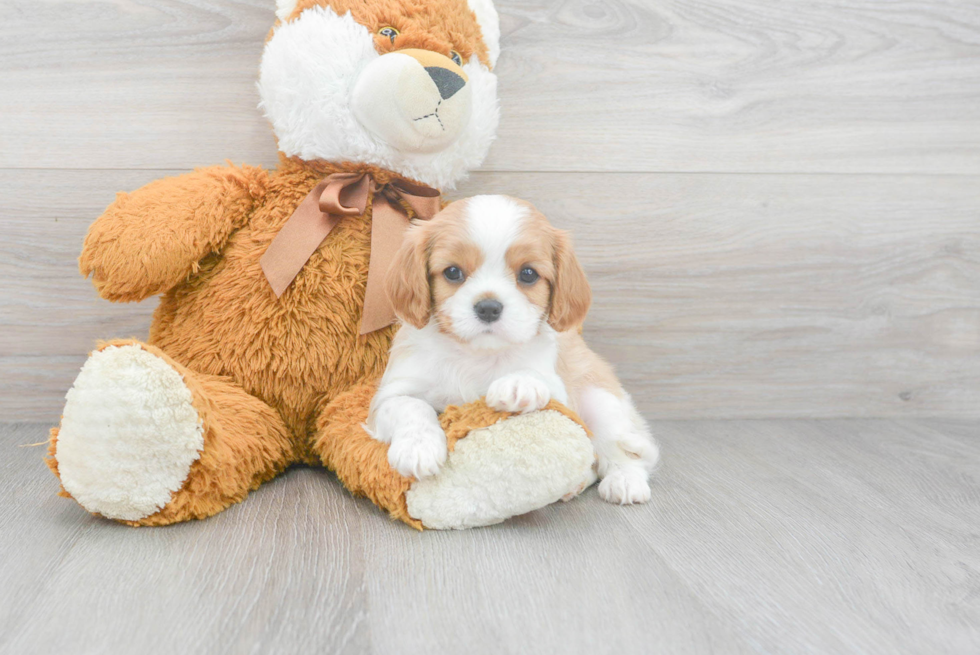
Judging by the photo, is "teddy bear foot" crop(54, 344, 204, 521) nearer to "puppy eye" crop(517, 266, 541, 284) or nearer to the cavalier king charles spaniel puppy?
the cavalier king charles spaniel puppy

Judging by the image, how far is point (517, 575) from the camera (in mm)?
977

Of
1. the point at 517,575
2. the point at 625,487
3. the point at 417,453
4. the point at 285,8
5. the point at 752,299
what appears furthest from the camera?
the point at 752,299

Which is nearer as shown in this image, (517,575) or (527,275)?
(517,575)

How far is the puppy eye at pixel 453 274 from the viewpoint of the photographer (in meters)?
1.18

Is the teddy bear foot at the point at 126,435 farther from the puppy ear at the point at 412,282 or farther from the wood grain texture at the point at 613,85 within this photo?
the wood grain texture at the point at 613,85

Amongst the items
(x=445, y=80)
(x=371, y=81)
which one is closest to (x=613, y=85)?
(x=445, y=80)

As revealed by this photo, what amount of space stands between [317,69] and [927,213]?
1.56 meters

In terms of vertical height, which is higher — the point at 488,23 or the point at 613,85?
the point at 488,23

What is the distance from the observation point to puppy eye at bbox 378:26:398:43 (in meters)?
1.33

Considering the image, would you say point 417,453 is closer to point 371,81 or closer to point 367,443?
point 367,443

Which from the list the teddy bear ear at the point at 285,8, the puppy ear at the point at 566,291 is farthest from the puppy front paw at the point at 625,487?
the teddy bear ear at the point at 285,8

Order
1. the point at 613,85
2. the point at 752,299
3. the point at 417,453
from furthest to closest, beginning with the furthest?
the point at 752,299 → the point at 613,85 → the point at 417,453

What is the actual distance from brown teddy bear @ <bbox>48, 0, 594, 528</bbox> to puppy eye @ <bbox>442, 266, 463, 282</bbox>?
0.70ft

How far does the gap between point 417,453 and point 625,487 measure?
0.42 m
